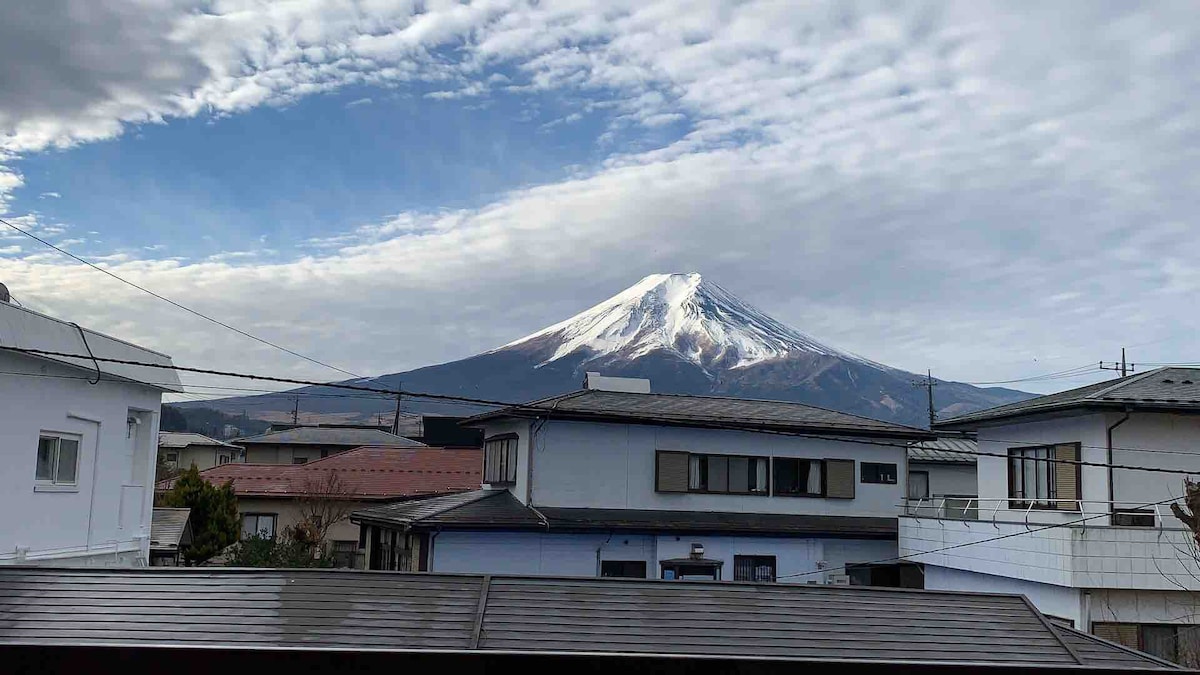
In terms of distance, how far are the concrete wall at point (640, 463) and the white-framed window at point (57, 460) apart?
10593 millimetres

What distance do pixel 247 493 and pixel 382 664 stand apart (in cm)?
2836

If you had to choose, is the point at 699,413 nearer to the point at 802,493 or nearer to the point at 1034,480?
the point at 802,493

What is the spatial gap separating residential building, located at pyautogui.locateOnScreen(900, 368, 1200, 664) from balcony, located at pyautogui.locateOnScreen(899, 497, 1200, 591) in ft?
0.06

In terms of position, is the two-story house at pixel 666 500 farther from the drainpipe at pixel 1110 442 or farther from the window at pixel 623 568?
the drainpipe at pixel 1110 442

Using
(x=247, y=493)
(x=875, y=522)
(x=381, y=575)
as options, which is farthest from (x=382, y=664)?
(x=247, y=493)

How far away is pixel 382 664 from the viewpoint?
29.4 feet

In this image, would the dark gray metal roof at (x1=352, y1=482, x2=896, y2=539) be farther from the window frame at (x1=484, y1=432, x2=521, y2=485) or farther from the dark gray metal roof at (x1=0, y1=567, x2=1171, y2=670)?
the dark gray metal roof at (x1=0, y1=567, x2=1171, y2=670)

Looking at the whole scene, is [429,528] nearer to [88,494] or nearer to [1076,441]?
[88,494]

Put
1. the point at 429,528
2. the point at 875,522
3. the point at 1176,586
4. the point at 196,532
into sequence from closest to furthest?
the point at 1176,586
the point at 429,528
the point at 875,522
the point at 196,532

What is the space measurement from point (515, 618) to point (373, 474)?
29680mm

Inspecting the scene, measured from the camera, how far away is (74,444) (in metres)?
16.0

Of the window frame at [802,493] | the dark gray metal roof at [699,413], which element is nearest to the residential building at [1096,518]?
the window frame at [802,493]

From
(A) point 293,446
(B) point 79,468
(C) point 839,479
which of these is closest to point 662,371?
(A) point 293,446

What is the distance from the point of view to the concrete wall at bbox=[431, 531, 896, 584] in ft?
74.8
